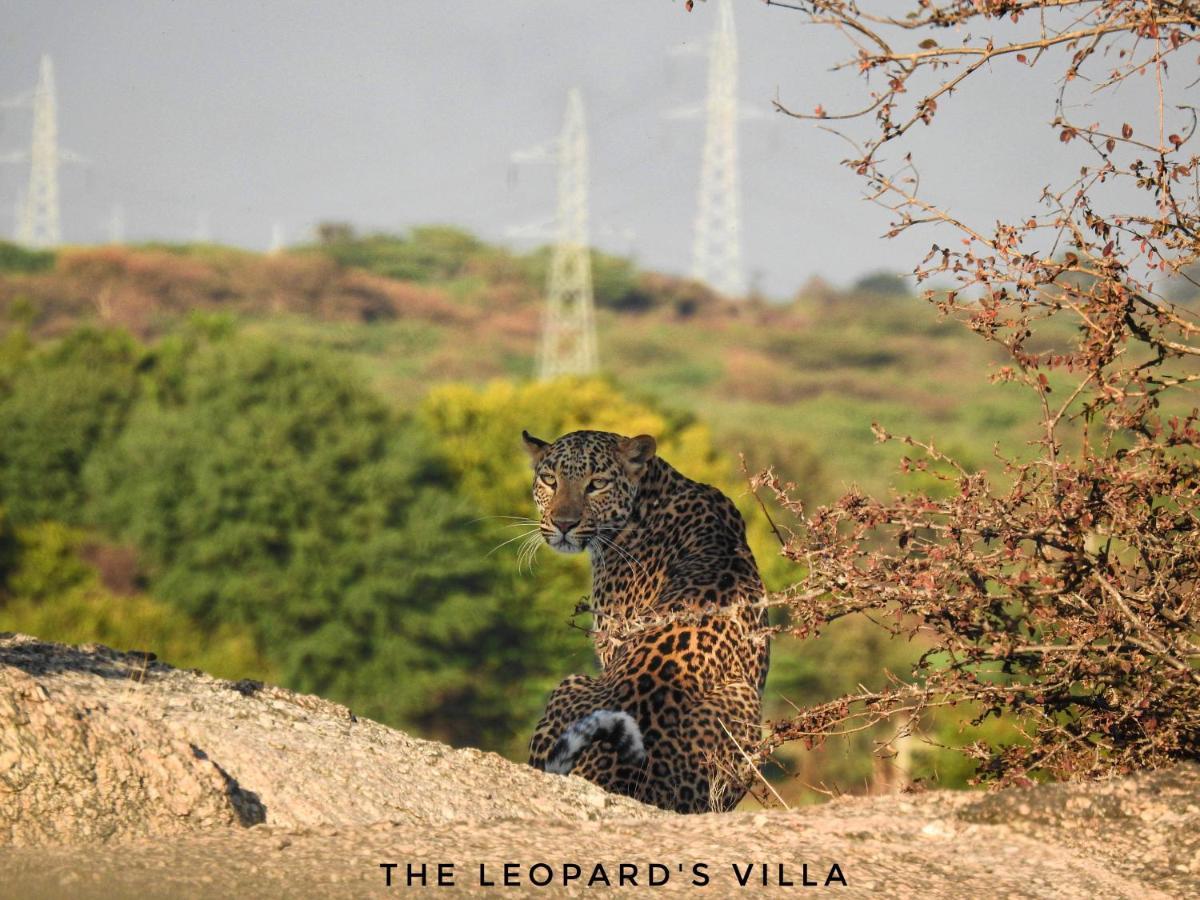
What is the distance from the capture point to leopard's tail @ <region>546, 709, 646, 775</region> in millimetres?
9141

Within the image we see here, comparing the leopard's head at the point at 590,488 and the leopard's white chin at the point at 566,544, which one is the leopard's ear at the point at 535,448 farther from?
the leopard's white chin at the point at 566,544

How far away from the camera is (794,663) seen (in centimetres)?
5712

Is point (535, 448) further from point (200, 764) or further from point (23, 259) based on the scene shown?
point (23, 259)

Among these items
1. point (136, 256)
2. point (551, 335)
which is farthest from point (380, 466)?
point (136, 256)

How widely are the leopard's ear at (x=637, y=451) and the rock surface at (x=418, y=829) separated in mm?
2963

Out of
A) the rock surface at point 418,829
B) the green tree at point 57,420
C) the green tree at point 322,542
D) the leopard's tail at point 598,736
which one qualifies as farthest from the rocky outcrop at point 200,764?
the green tree at point 57,420

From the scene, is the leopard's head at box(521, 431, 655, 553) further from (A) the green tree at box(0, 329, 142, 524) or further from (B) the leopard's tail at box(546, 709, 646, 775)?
(A) the green tree at box(0, 329, 142, 524)

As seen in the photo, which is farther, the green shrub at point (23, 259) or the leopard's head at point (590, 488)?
the green shrub at point (23, 259)

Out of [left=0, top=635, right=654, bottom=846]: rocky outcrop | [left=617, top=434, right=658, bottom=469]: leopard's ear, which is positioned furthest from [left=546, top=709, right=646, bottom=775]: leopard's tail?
[left=617, top=434, right=658, bottom=469]: leopard's ear

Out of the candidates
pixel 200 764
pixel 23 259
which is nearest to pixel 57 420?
pixel 23 259

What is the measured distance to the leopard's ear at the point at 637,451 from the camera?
36.0 feet

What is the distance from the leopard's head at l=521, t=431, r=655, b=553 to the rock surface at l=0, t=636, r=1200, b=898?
8.79 feet

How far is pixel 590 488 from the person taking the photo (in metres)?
11.0

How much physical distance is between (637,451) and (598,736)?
2223mm
